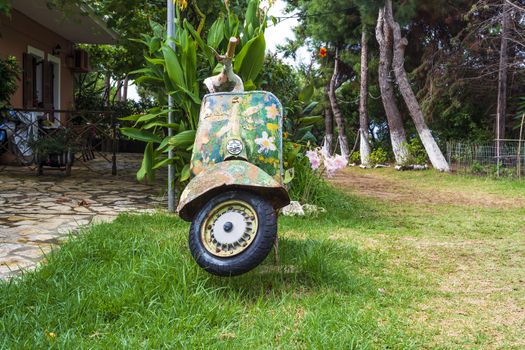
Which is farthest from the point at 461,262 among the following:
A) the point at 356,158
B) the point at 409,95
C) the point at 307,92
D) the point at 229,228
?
the point at 356,158

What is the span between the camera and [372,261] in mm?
3602

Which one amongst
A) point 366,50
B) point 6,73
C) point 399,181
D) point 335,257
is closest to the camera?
point 335,257

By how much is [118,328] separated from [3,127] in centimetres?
711

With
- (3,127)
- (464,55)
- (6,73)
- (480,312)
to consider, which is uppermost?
(464,55)

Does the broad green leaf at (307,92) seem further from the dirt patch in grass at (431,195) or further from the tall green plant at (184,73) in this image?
the dirt patch in grass at (431,195)

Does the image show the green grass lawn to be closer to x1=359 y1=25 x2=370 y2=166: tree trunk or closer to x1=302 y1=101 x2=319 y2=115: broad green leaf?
x1=302 y1=101 x2=319 y2=115: broad green leaf

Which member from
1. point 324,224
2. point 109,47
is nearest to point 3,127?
point 324,224

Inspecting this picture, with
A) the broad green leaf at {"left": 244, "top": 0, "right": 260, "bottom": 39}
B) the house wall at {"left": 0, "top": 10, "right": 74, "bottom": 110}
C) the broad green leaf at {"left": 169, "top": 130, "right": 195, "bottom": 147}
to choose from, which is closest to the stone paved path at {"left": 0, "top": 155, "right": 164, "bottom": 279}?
the broad green leaf at {"left": 169, "top": 130, "right": 195, "bottom": 147}

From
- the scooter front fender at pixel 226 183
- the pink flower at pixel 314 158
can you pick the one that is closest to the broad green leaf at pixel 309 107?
the pink flower at pixel 314 158

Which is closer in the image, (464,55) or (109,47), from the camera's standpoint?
(464,55)

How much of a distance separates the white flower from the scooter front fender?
0.96 ft

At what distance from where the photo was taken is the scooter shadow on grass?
2857mm

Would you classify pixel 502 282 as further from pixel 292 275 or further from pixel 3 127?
pixel 3 127

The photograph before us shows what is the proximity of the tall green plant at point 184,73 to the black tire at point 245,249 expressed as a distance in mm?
2182
